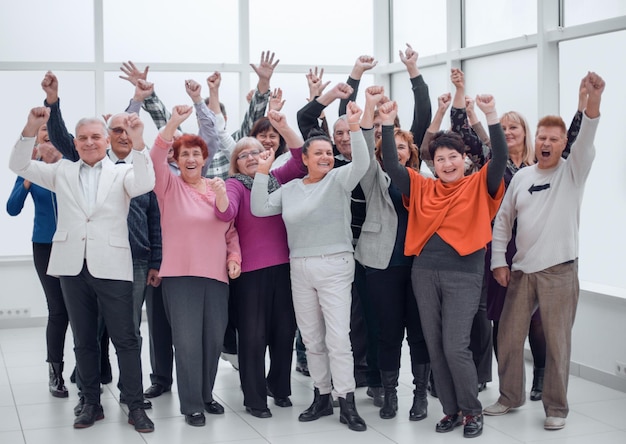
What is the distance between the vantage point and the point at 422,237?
419 centimetres

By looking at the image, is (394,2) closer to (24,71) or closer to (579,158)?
(24,71)

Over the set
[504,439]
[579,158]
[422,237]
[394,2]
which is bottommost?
[504,439]

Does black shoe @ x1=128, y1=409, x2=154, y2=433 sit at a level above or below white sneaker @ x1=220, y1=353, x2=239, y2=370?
below

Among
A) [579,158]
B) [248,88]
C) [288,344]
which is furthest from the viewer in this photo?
[248,88]

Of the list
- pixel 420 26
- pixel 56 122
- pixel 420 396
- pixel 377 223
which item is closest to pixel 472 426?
pixel 420 396

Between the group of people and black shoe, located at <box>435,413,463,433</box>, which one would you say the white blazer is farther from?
black shoe, located at <box>435,413,463,433</box>

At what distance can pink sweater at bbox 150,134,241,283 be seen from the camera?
426 centimetres

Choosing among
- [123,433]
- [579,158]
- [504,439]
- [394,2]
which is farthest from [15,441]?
[394,2]

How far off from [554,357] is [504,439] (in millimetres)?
466

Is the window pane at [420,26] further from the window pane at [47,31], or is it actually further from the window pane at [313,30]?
the window pane at [47,31]

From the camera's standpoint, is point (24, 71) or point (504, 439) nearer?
point (504, 439)

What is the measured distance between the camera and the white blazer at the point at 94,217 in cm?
414

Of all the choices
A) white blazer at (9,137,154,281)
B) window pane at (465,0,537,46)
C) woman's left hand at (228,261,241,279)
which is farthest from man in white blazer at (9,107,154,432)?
window pane at (465,0,537,46)

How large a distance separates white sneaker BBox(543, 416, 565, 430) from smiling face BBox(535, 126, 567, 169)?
4.01 ft
